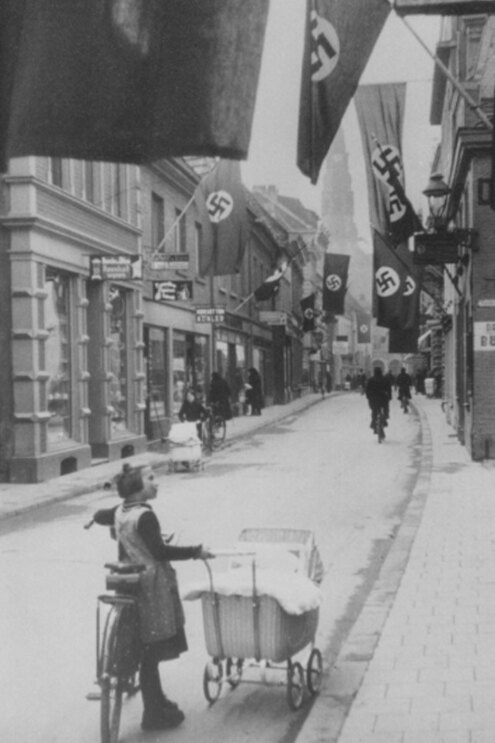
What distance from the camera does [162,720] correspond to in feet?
18.6

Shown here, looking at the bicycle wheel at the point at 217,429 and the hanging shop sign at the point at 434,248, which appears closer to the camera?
the hanging shop sign at the point at 434,248

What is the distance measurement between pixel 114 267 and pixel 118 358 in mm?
4465

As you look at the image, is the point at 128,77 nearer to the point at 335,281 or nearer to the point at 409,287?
the point at 335,281

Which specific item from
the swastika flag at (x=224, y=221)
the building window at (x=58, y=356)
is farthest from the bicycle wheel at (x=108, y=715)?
the building window at (x=58, y=356)

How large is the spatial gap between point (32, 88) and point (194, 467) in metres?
16.4

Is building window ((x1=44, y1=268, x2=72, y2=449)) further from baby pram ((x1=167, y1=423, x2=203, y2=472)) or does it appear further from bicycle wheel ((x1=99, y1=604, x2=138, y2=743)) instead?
bicycle wheel ((x1=99, y1=604, x2=138, y2=743))

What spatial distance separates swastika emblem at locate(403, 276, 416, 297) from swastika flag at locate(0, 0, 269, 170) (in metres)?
12.6

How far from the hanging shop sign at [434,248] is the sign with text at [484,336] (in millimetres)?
1580

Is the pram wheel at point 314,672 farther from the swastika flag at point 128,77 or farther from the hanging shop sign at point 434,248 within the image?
the hanging shop sign at point 434,248

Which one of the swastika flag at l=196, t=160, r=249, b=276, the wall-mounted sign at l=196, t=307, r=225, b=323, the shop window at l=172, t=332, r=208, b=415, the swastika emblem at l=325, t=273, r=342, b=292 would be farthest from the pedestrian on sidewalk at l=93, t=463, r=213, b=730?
the shop window at l=172, t=332, r=208, b=415

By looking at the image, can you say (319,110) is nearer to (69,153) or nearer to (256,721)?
(69,153)

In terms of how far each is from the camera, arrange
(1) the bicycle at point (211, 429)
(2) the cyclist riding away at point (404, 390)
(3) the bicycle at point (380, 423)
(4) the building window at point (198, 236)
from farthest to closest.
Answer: (2) the cyclist riding away at point (404, 390) < (3) the bicycle at point (380, 423) < (1) the bicycle at point (211, 429) < (4) the building window at point (198, 236)

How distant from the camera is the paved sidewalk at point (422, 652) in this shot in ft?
17.8

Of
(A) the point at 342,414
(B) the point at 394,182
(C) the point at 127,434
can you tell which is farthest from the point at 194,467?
(A) the point at 342,414
